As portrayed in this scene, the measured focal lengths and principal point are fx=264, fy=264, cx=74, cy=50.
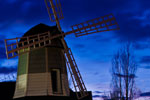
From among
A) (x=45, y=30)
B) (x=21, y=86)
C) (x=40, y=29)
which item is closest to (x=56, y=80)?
(x=21, y=86)

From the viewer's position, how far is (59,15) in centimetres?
2025

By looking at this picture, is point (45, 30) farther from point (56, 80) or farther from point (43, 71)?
point (56, 80)

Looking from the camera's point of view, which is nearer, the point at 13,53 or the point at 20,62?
the point at 13,53

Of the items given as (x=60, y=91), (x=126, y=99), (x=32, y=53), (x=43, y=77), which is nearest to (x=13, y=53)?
(x=32, y=53)

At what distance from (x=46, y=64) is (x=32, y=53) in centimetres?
135

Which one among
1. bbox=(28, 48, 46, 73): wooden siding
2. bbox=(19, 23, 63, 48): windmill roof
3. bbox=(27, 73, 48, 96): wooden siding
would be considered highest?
bbox=(19, 23, 63, 48): windmill roof

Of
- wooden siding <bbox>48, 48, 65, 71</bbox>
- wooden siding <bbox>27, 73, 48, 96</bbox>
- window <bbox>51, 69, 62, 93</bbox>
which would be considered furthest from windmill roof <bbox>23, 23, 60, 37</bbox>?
wooden siding <bbox>27, 73, 48, 96</bbox>

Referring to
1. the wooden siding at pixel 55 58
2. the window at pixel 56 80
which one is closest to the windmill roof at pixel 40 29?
the wooden siding at pixel 55 58

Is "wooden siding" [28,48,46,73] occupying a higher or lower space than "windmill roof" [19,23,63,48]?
lower

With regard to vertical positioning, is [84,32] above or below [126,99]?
above

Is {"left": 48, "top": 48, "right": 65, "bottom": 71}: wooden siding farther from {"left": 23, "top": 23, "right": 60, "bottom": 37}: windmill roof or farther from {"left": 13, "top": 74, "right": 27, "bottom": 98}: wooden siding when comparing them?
{"left": 13, "top": 74, "right": 27, "bottom": 98}: wooden siding

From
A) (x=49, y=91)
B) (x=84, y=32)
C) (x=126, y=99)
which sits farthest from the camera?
(x=126, y=99)

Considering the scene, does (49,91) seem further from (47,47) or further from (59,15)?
(59,15)

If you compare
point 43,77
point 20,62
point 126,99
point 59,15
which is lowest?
point 126,99
